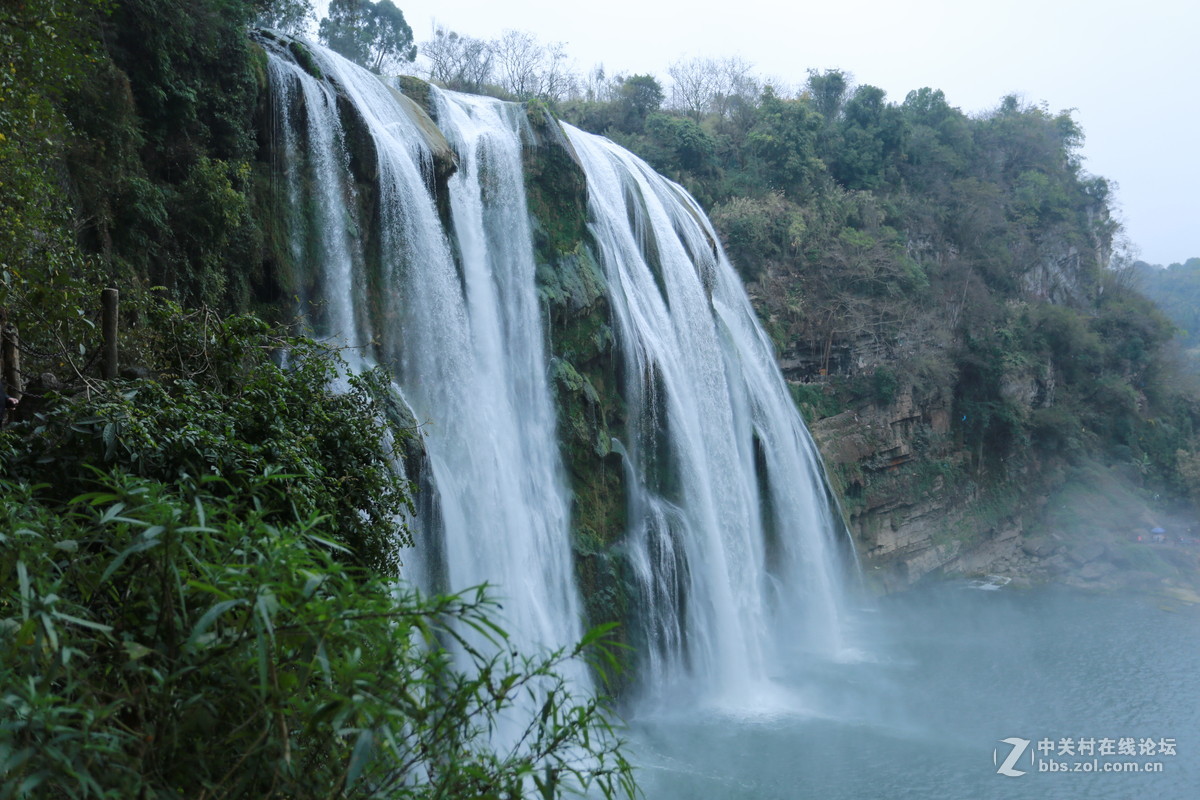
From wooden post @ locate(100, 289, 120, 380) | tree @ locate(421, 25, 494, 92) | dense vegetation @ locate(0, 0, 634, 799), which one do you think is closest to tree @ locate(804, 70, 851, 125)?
tree @ locate(421, 25, 494, 92)

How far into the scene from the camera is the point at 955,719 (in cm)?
1312

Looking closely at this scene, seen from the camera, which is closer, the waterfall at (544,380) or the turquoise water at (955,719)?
the waterfall at (544,380)

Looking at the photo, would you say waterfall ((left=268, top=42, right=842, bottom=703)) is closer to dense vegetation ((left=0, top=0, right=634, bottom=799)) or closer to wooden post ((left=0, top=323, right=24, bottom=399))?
dense vegetation ((left=0, top=0, right=634, bottom=799))

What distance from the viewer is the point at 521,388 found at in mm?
11906

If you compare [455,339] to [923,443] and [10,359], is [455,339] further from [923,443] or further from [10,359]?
[923,443]

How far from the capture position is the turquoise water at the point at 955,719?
1070 cm

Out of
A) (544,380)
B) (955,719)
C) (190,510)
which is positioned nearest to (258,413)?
(190,510)

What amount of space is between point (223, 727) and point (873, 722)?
12.2 meters

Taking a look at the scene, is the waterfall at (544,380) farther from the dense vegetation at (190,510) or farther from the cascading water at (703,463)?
the dense vegetation at (190,510)

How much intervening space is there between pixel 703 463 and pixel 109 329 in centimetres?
1026

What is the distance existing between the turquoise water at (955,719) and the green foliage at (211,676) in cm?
839

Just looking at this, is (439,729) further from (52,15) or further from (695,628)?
(695,628)

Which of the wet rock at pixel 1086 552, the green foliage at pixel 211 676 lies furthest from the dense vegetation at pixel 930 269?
the green foliage at pixel 211 676

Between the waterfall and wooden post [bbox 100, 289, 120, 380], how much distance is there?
10.5ft
